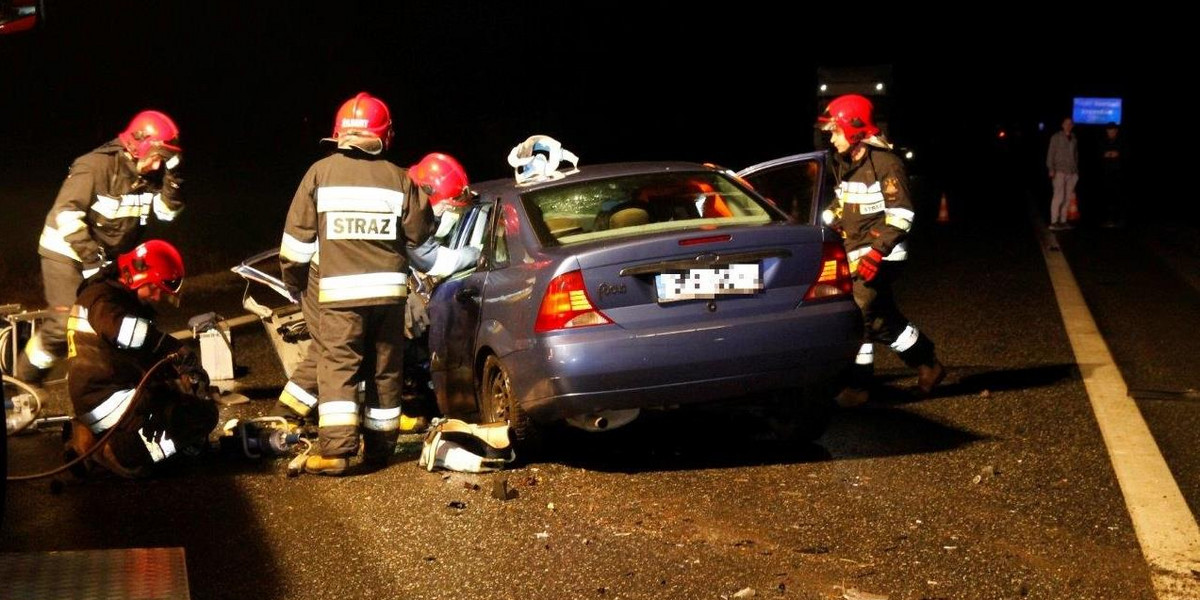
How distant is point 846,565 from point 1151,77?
96.1 meters

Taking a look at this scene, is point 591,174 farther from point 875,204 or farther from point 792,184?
point 875,204

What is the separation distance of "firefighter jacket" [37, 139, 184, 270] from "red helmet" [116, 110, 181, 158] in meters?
0.08

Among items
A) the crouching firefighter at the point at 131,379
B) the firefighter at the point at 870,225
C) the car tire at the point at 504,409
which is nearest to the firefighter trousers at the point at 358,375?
the car tire at the point at 504,409

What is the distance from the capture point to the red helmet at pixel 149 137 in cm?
809

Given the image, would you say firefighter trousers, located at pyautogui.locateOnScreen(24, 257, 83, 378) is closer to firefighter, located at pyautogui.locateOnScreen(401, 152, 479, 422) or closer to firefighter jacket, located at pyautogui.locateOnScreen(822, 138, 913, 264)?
firefighter, located at pyautogui.locateOnScreen(401, 152, 479, 422)

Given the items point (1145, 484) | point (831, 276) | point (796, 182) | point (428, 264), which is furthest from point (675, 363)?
point (796, 182)

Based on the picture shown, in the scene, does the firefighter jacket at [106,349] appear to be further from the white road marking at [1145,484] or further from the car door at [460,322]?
the white road marking at [1145,484]

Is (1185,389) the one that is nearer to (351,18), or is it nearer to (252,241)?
(252,241)

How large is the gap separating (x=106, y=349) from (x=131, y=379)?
18cm

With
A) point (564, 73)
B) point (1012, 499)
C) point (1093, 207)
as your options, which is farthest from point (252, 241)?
point (564, 73)

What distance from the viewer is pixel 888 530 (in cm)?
555

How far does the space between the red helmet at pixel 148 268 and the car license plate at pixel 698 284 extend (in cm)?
238

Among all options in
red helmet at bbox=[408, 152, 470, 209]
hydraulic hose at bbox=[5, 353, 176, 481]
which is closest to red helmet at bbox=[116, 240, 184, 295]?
hydraulic hose at bbox=[5, 353, 176, 481]

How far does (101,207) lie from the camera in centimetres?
813
